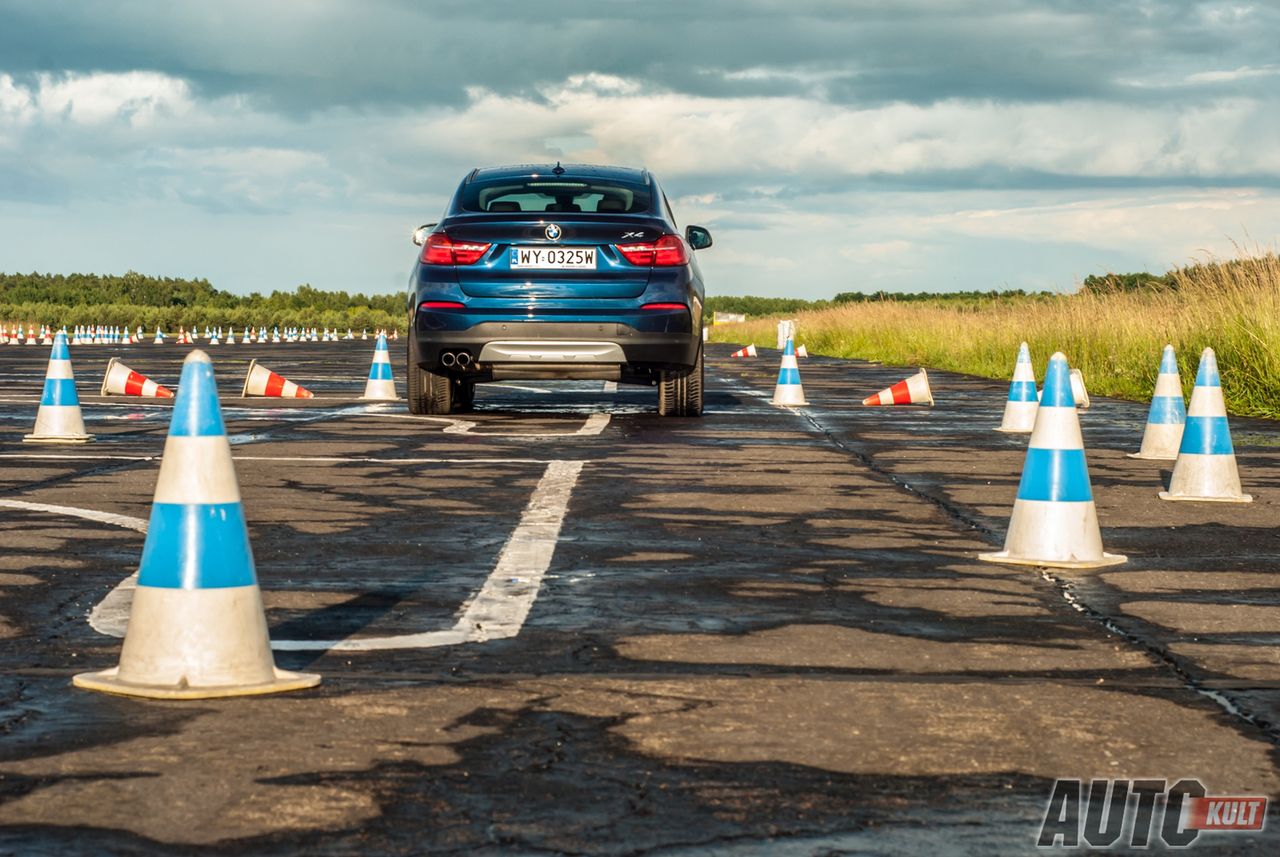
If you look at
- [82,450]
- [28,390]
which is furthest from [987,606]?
[28,390]

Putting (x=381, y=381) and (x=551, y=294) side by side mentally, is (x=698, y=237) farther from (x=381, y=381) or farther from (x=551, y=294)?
(x=381, y=381)

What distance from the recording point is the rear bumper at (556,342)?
12945 millimetres

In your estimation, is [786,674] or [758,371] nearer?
[786,674]

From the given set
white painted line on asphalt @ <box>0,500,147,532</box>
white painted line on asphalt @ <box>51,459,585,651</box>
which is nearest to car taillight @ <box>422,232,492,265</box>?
white painted line on asphalt @ <box>51,459,585,651</box>

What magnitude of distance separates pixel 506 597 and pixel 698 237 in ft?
27.9

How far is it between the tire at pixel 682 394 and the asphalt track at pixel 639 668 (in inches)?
181

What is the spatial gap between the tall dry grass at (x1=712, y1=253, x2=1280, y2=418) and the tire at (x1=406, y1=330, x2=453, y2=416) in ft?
23.8

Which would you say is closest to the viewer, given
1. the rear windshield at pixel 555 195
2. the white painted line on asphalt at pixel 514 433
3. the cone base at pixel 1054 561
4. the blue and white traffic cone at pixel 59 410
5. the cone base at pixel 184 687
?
the cone base at pixel 184 687

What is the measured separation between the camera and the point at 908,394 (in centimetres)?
1811

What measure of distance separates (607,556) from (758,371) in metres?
23.5

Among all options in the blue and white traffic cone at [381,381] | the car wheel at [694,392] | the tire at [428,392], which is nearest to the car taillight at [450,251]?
the tire at [428,392]

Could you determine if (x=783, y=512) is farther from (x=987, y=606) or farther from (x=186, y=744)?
(x=186, y=744)

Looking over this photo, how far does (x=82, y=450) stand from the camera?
11375mm

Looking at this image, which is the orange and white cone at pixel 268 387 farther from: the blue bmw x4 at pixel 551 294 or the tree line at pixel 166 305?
the tree line at pixel 166 305
